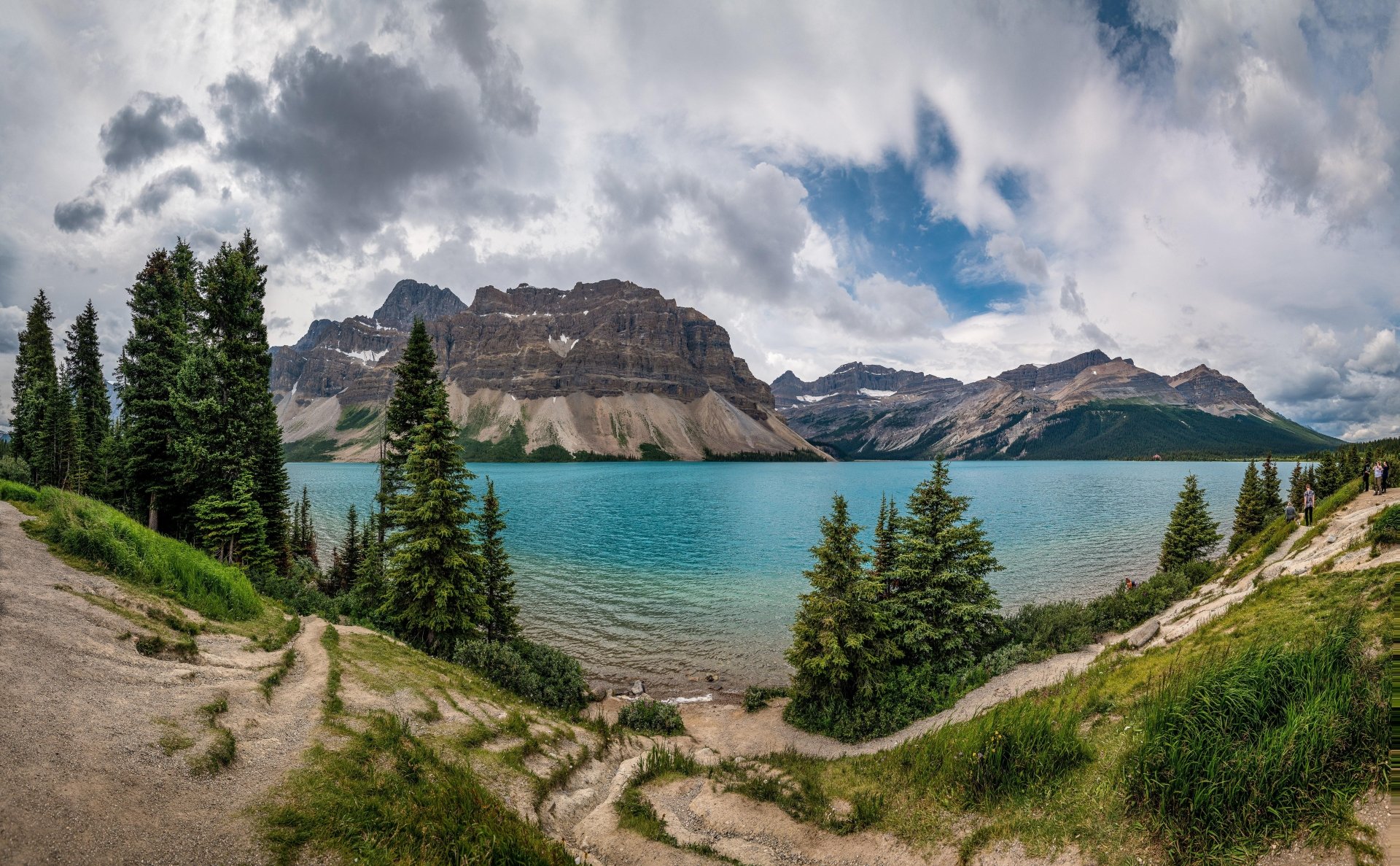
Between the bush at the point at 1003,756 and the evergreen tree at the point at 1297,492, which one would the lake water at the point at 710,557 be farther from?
the bush at the point at 1003,756

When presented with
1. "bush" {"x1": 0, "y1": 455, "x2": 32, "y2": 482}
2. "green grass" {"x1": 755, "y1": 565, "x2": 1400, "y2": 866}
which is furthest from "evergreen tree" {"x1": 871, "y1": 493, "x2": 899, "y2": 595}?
"bush" {"x1": 0, "y1": 455, "x2": 32, "y2": 482}

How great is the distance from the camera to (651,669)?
92.0 feet

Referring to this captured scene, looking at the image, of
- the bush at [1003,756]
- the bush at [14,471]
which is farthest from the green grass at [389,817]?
the bush at [14,471]

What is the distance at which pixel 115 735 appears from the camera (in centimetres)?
797

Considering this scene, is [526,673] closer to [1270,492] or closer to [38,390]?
[38,390]

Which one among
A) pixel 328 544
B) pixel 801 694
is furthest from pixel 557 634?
pixel 328 544

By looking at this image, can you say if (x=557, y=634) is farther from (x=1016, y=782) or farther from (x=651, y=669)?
(x=1016, y=782)

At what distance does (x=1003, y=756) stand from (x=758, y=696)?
48.8 ft

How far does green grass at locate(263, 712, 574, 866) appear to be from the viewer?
6945 mm

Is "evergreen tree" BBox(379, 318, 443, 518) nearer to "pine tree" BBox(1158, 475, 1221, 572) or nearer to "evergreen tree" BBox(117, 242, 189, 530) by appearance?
"evergreen tree" BBox(117, 242, 189, 530)

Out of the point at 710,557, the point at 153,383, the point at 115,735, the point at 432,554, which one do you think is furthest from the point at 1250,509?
the point at 153,383

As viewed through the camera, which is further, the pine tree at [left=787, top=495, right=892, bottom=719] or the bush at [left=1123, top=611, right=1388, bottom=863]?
the pine tree at [left=787, top=495, right=892, bottom=719]

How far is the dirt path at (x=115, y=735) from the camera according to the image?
20.5 ft

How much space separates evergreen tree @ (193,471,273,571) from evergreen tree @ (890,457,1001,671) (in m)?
32.0
